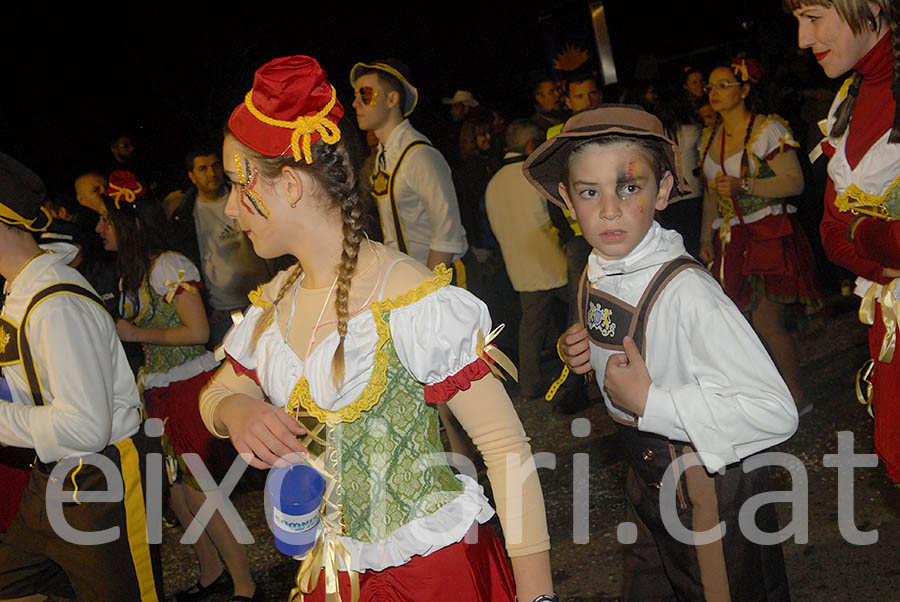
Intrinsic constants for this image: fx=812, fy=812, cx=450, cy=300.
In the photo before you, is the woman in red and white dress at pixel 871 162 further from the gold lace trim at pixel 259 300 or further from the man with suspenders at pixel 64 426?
the man with suspenders at pixel 64 426

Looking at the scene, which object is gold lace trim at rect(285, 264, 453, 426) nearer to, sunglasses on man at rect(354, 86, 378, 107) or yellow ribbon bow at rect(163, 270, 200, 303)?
yellow ribbon bow at rect(163, 270, 200, 303)

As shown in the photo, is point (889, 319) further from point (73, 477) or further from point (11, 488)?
point (11, 488)

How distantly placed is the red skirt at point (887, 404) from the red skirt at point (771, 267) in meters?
2.16

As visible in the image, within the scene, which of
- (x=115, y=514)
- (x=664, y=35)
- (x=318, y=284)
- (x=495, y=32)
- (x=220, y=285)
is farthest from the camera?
(x=664, y=35)

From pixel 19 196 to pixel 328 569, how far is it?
1752mm

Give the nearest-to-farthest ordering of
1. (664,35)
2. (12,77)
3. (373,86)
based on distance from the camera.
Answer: (373,86) < (12,77) < (664,35)

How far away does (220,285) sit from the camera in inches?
220

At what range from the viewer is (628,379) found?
203cm

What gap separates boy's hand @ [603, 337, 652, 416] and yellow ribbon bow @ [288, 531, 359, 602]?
0.77m

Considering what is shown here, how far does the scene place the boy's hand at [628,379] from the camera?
2.01 metres

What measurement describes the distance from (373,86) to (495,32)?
9.11 meters

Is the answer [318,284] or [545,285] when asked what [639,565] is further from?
[545,285]

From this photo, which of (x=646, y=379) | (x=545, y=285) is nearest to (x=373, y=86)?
(x=545, y=285)

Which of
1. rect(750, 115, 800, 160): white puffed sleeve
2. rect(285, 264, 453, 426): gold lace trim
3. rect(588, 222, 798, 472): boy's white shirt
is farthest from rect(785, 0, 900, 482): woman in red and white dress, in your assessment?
rect(750, 115, 800, 160): white puffed sleeve
